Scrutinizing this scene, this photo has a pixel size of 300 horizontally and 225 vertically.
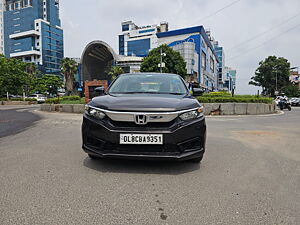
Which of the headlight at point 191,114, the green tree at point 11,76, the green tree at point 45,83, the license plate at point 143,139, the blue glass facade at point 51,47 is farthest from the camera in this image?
the blue glass facade at point 51,47

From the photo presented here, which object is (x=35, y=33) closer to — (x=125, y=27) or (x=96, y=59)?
(x=96, y=59)

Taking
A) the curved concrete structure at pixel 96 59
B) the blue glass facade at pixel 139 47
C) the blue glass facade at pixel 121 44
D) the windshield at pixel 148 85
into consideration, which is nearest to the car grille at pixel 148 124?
the windshield at pixel 148 85

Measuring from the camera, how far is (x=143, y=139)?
275 cm

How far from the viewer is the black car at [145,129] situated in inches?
108

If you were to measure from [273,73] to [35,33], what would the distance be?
281 feet

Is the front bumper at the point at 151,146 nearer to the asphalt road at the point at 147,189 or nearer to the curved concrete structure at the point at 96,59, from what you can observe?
the asphalt road at the point at 147,189

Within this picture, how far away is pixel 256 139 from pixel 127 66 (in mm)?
59600

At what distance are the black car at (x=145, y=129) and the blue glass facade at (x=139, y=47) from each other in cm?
9923

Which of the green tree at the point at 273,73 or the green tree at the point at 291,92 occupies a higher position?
the green tree at the point at 273,73

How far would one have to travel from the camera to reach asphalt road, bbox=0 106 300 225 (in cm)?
199

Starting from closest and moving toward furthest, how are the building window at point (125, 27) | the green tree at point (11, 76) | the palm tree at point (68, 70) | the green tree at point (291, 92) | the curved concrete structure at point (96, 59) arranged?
the green tree at point (11, 76)
the palm tree at point (68, 70)
the green tree at point (291, 92)
the curved concrete structure at point (96, 59)
the building window at point (125, 27)

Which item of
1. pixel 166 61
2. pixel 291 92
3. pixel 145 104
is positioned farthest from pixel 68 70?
pixel 291 92

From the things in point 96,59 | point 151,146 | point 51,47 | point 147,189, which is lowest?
point 147,189

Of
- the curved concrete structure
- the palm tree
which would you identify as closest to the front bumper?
the palm tree
